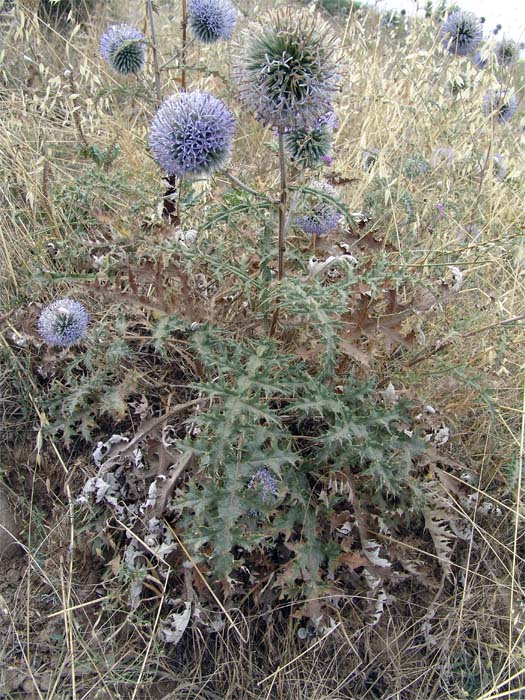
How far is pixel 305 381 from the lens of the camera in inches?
63.2

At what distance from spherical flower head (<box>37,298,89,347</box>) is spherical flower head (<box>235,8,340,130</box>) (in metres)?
0.96

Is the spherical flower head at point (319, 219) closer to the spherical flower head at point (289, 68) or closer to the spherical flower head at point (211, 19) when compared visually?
the spherical flower head at point (289, 68)

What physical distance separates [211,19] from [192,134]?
3.69ft

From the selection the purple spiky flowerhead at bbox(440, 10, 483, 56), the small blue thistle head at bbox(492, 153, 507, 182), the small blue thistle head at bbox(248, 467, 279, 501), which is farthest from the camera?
the purple spiky flowerhead at bbox(440, 10, 483, 56)

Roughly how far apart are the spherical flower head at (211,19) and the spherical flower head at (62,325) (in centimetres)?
139

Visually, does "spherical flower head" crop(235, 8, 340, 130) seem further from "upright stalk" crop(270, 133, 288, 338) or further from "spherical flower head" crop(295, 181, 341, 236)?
"spherical flower head" crop(295, 181, 341, 236)

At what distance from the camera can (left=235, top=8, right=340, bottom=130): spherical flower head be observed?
1400mm

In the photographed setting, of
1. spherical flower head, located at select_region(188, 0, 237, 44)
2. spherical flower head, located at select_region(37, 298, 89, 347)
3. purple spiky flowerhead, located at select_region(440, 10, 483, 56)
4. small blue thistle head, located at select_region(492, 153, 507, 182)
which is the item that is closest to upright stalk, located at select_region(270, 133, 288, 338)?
spherical flower head, located at select_region(37, 298, 89, 347)

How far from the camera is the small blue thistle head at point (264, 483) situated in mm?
1608

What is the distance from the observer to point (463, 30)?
343 centimetres

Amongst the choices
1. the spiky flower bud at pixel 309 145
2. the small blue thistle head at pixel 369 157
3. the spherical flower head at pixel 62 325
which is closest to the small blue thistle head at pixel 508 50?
the small blue thistle head at pixel 369 157

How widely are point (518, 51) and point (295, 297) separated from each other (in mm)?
4020

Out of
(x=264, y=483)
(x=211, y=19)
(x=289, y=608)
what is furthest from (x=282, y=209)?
(x=211, y=19)

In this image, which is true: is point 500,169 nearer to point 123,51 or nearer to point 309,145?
point 309,145
